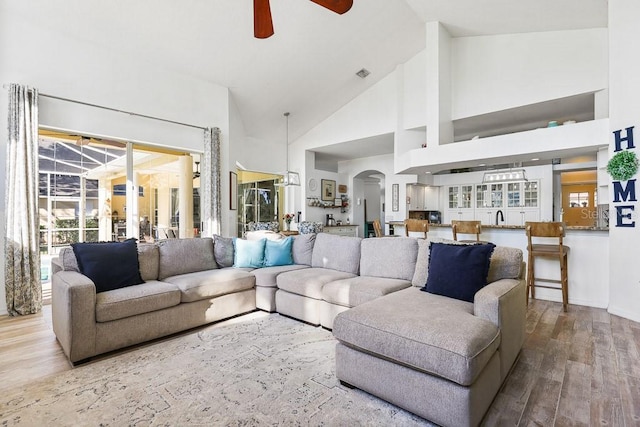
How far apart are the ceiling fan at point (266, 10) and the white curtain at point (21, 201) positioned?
3.11 metres

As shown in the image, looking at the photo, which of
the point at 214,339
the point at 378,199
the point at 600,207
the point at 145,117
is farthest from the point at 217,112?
the point at 378,199

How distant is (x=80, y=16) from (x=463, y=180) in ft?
24.4

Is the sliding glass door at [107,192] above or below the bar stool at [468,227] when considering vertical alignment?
above

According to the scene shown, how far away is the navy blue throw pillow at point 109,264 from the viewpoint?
8.99 ft

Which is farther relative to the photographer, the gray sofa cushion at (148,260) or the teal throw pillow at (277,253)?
the teal throw pillow at (277,253)

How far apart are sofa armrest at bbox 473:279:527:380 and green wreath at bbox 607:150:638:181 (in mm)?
2240

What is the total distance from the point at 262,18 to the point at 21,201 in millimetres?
3444

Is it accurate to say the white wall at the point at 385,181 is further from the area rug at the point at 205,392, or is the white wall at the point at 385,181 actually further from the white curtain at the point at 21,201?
the white curtain at the point at 21,201

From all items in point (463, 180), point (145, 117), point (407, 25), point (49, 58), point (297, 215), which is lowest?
point (297, 215)

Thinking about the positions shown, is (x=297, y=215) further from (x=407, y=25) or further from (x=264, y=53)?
(x=407, y=25)

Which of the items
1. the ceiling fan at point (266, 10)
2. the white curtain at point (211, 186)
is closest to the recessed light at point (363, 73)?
the white curtain at point (211, 186)

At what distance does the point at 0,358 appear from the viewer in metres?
2.46

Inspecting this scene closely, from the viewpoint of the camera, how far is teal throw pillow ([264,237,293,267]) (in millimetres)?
3920

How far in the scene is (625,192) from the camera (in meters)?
3.45
